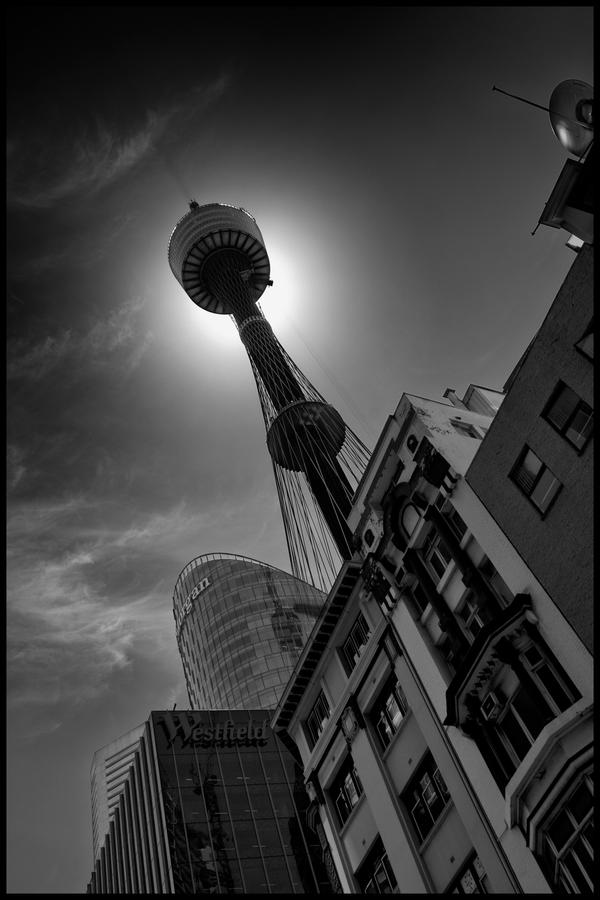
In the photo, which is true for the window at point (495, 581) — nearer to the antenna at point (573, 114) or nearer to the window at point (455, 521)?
the window at point (455, 521)

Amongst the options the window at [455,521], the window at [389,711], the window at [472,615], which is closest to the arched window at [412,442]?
the window at [455,521]

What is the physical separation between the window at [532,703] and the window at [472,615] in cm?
257

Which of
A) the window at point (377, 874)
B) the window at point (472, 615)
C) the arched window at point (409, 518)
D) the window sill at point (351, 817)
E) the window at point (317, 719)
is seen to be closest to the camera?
the window at point (472, 615)

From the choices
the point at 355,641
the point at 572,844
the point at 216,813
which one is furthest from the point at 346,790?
the point at 216,813

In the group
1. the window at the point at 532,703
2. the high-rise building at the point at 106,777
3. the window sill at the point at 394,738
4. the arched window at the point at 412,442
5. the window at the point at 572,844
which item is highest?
the high-rise building at the point at 106,777

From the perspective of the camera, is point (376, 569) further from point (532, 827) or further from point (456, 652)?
point (532, 827)

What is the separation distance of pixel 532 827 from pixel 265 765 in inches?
1915

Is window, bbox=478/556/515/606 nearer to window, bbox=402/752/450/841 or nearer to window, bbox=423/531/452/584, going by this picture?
window, bbox=423/531/452/584

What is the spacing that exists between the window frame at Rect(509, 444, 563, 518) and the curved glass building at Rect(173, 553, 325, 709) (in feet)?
235

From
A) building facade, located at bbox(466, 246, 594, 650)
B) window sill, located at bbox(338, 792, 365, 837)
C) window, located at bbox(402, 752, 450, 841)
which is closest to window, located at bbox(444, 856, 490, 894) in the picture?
window, located at bbox(402, 752, 450, 841)

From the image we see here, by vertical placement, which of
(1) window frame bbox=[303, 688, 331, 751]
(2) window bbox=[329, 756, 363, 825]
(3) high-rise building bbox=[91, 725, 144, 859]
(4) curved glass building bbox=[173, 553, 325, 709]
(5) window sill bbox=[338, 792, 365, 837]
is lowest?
(5) window sill bbox=[338, 792, 365, 837]

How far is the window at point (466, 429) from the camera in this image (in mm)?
34406

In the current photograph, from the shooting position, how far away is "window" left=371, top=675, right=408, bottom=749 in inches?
1298

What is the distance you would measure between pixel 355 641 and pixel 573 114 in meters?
26.3
